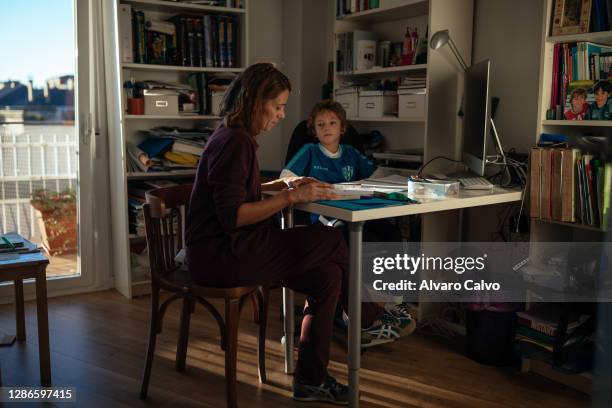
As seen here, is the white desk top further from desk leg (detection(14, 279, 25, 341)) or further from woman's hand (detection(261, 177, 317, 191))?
desk leg (detection(14, 279, 25, 341))

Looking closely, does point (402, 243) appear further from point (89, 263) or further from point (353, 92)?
point (89, 263)

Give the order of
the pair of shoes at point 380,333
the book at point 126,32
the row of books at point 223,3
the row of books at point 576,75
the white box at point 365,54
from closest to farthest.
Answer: the row of books at point 576,75 < the pair of shoes at point 380,333 < the book at point 126,32 < the white box at point 365,54 < the row of books at point 223,3

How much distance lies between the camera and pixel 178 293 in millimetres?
2287

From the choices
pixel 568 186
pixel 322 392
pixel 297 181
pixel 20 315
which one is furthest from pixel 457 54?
pixel 20 315

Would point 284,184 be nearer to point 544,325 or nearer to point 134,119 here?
point 544,325

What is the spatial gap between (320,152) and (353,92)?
2.11 feet

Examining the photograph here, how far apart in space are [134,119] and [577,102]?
2.43 meters

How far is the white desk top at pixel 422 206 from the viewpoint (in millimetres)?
2102

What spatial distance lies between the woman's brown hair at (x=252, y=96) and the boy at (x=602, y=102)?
1.23m

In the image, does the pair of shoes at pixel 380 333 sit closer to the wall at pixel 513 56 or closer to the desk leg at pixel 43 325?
the wall at pixel 513 56

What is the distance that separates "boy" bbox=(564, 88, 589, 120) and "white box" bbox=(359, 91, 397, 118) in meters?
1.09

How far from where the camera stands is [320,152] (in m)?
3.12

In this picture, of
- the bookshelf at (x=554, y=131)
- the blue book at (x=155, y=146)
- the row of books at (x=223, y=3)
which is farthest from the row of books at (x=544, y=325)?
the row of books at (x=223, y=3)

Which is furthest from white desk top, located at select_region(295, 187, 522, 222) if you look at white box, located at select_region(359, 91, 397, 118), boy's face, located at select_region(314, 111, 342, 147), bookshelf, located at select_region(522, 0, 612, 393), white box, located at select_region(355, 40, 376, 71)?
white box, located at select_region(355, 40, 376, 71)
